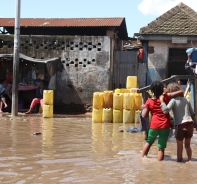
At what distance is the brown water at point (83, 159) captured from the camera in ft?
18.8

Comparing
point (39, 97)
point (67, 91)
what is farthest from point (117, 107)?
point (67, 91)

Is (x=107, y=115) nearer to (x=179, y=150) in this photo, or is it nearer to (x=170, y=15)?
(x=179, y=150)

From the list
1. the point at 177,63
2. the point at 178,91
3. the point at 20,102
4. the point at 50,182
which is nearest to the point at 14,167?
the point at 50,182

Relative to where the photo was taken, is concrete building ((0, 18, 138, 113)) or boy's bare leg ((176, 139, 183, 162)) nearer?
boy's bare leg ((176, 139, 183, 162))

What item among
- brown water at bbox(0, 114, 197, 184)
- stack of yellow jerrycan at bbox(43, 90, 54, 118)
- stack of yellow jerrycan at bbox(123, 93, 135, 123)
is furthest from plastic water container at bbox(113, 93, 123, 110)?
stack of yellow jerrycan at bbox(43, 90, 54, 118)

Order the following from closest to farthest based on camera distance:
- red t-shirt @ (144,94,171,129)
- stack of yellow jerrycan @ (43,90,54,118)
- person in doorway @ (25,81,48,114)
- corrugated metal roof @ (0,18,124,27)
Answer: red t-shirt @ (144,94,171,129)
stack of yellow jerrycan @ (43,90,54,118)
person in doorway @ (25,81,48,114)
corrugated metal roof @ (0,18,124,27)

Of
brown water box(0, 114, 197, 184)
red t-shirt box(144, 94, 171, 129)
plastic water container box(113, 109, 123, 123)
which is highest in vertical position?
red t-shirt box(144, 94, 171, 129)

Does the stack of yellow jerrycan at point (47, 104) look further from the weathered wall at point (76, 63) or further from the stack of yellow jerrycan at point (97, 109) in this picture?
the weathered wall at point (76, 63)

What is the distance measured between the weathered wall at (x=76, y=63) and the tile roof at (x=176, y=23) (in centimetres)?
219

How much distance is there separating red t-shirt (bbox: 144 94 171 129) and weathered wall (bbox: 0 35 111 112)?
10125 millimetres

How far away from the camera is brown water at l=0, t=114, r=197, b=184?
5734 millimetres

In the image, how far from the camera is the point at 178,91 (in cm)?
697

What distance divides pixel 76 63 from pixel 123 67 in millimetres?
2031

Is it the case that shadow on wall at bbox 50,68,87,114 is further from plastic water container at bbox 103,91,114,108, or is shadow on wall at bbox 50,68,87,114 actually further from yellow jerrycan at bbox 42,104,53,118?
plastic water container at bbox 103,91,114,108
